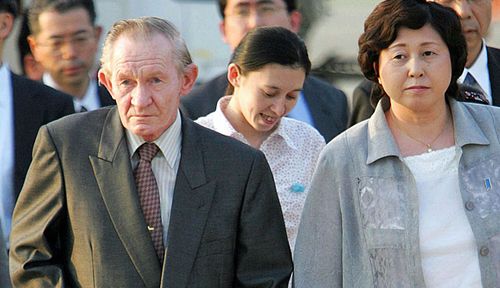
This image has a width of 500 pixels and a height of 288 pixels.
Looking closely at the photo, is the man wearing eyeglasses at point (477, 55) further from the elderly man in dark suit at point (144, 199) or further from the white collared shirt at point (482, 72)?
the elderly man in dark suit at point (144, 199)

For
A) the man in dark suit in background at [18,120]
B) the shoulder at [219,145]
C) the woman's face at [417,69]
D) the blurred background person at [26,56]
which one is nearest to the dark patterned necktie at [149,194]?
the shoulder at [219,145]

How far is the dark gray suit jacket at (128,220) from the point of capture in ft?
14.9

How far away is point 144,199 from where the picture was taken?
4.64 m

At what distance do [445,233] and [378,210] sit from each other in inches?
9.8

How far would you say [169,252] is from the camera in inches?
178

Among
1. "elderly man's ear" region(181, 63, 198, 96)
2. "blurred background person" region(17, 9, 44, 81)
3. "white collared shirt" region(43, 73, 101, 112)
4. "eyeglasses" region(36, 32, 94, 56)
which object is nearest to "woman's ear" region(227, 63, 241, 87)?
"elderly man's ear" region(181, 63, 198, 96)

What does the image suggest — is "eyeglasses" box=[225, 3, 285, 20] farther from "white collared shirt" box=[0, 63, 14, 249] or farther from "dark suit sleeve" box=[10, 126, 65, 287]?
"dark suit sleeve" box=[10, 126, 65, 287]

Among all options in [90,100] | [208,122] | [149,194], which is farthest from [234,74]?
[90,100]

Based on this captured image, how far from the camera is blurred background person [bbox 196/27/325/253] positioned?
17.7 ft

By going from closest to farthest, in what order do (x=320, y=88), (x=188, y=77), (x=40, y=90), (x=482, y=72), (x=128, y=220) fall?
1. (x=128, y=220)
2. (x=188, y=77)
3. (x=482, y=72)
4. (x=40, y=90)
5. (x=320, y=88)

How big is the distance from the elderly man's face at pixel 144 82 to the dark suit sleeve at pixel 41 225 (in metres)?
0.30

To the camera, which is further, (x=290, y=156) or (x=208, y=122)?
(x=208, y=122)

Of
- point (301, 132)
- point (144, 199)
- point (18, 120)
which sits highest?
point (18, 120)

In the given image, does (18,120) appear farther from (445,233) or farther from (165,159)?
(445,233)
